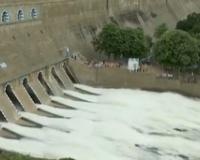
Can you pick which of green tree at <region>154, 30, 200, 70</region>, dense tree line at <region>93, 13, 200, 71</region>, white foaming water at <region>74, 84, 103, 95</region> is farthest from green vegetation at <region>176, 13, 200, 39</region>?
white foaming water at <region>74, 84, 103, 95</region>

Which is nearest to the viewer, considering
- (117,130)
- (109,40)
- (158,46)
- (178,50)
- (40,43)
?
(117,130)

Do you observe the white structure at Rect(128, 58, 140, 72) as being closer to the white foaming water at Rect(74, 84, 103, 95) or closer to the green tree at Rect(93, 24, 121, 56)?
the green tree at Rect(93, 24, 121, 56)

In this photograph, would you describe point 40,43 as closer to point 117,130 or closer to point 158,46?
point 158,46

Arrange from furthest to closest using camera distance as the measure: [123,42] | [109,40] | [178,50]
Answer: [109,40]
[123,42]
[178,50]

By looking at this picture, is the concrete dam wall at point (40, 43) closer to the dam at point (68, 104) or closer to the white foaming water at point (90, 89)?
the dam at point (68, 104)

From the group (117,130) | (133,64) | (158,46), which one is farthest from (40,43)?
(117,130)

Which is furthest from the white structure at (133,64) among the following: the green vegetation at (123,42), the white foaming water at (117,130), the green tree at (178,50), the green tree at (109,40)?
the white foaming water at (117,130)
